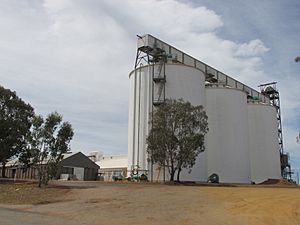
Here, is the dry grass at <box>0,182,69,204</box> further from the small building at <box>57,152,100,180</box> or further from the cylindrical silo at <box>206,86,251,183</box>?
the small building at <box>57,152,100,180</box>

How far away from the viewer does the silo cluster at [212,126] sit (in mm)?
49969

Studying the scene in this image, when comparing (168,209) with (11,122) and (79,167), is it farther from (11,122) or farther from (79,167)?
(79,167)

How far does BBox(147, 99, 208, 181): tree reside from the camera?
1662 inches

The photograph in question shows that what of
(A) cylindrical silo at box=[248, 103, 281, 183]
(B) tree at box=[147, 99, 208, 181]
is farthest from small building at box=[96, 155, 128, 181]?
(B) tree at box=[147, 99, 208, 181]

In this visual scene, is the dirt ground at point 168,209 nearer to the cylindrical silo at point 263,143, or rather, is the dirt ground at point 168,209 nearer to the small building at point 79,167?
the cylindrical silo at point 263,143

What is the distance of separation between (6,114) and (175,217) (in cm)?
3696

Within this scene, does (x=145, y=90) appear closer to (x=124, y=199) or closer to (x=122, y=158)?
(x=124, y=199)

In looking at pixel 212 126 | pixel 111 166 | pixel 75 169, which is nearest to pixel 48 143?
pixel 212 126

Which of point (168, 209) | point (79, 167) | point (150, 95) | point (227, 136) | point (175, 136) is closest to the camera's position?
point (168, 209)

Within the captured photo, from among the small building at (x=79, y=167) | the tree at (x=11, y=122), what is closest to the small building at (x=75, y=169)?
the small building at (x=79, y=167)

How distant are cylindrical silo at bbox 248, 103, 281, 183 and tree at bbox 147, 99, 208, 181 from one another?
1043 inches

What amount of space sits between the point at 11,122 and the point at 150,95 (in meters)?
17.9

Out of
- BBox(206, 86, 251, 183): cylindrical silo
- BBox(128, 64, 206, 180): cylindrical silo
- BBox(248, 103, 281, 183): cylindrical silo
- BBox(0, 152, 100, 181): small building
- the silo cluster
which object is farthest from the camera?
BBox(0, 152, 100, 181): small building

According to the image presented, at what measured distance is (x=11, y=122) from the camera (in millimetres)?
48875
